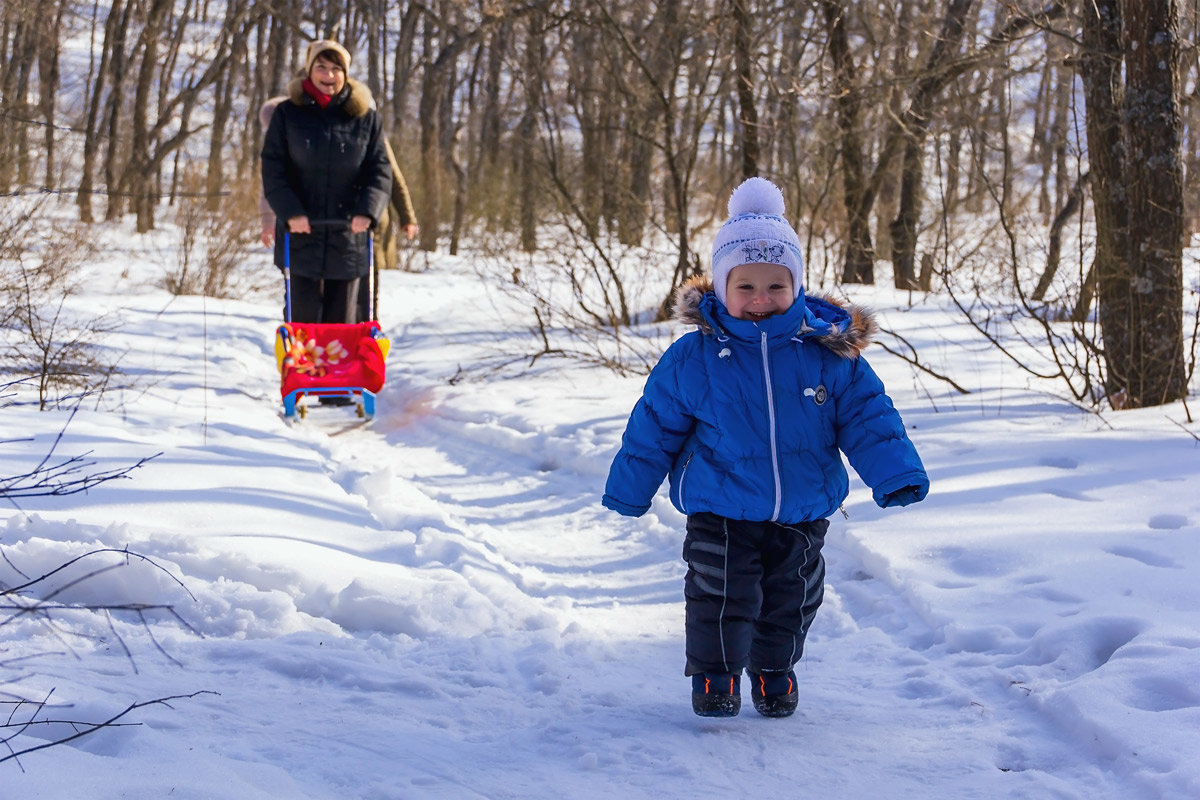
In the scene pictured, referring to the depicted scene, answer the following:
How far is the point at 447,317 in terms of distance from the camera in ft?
43.4

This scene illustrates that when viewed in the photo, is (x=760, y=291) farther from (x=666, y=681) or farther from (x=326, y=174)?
(x=326, y=174)

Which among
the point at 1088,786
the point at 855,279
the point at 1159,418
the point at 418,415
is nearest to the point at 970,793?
the point at 1088,786

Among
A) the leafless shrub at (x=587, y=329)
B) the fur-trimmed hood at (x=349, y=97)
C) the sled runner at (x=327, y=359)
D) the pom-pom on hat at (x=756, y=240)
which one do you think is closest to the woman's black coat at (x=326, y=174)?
the fur-trimmed hood at (x=349, y=97)

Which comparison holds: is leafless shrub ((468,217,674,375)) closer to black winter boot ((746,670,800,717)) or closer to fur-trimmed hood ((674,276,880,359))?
fur-trimmed hood ((674,276,880,359))

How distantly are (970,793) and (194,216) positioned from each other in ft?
37.6

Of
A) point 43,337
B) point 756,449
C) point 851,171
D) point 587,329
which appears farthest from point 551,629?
point 851,171

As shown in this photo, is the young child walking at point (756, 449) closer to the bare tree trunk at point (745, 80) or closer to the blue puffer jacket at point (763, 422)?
the blue puffer jacket at point (763, 422)

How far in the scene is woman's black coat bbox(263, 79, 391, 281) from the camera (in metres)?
7.17

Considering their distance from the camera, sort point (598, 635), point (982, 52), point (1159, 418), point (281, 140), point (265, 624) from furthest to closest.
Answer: point (982, 52), point (281, 140), point (1159, 418), point (598, 635), point (265, 624)

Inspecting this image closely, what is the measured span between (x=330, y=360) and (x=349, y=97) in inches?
67.5

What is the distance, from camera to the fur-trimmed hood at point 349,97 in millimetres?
7164

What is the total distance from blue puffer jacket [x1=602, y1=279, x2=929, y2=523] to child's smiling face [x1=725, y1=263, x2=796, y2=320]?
5 cm

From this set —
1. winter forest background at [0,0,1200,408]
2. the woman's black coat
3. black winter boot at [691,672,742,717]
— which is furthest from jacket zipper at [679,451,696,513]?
the woman's black coat

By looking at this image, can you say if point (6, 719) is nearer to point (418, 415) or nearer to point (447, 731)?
point (447, 731)
